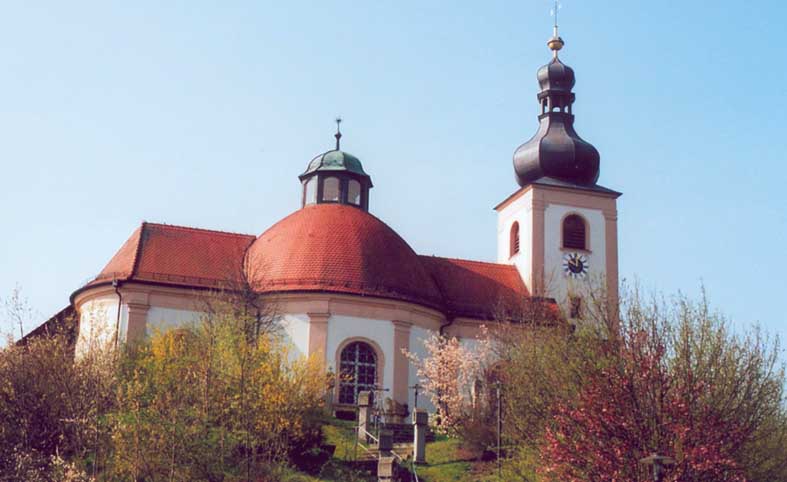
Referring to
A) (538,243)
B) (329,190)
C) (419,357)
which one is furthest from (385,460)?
(538,243)

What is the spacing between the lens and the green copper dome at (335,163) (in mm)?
47312

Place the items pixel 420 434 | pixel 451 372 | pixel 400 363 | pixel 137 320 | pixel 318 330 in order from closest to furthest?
pixel 420 434
pixel 318 330
pixel 137 320
pixel 451 372
pixel 400 363

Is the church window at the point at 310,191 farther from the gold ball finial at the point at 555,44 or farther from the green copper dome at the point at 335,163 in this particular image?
the gold ball finial at the point at 555,44

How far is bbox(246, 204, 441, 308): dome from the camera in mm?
Answer: 41781

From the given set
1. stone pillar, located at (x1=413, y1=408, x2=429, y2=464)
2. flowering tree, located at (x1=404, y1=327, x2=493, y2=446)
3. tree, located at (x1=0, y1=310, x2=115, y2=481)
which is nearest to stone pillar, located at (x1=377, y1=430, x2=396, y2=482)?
stone pillar, located at (x1=413, y1=408, x2=429, y2=464)

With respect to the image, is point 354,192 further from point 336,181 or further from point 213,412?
point 213,412

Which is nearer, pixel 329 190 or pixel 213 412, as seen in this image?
pixel 213 412

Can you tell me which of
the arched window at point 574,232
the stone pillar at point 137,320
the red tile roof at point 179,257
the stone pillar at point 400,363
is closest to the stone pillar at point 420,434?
the stone pillar at point 400,363

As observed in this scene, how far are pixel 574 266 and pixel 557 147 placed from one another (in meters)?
5.70

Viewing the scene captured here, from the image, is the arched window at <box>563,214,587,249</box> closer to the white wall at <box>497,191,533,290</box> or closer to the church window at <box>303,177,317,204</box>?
the white wall at <box>497,191,533,290</box>

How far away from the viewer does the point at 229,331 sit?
32156 millimetres

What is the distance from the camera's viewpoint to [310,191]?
4800 cm

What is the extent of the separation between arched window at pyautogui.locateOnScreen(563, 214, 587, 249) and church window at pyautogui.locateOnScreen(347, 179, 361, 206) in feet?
32.8

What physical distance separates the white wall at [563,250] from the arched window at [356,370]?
421 inches
